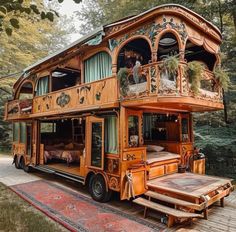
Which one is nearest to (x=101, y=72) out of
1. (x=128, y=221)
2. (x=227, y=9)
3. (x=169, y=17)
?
(x=169, y=17)

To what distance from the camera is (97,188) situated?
7480 millimetres

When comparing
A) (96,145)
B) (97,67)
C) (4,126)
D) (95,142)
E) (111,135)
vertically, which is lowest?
(96,145)

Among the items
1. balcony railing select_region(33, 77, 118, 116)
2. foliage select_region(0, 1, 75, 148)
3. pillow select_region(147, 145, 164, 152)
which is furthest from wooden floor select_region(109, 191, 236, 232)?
foliage select_region(0, 1, 75, 148)

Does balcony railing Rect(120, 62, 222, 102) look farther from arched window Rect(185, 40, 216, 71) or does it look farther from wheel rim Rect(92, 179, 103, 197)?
wheel rim Rect(92, 179, 103, 197)

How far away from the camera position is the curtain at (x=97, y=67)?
26.4 feet

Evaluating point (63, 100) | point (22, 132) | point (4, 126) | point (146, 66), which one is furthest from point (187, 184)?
point (4, 126)

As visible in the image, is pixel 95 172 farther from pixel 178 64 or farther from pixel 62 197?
pixel 178 64

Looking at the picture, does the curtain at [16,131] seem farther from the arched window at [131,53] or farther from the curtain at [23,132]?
the arched window at [131,53]

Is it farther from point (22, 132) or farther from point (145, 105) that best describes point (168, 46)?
point (22, 132)

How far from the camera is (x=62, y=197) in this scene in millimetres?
7719

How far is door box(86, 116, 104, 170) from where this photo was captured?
751 centimetres

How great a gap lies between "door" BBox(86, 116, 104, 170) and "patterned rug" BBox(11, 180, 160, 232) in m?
1.22

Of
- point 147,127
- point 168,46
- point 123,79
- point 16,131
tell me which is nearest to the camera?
point 123,79

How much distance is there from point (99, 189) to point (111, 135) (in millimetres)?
1800
